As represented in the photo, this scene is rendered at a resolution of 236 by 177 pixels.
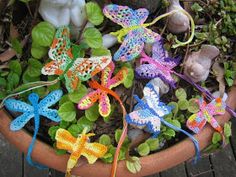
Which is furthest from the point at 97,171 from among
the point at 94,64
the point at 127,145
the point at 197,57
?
the point at 197,57

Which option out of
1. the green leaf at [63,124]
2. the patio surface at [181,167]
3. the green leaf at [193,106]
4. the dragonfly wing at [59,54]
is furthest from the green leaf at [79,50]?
the patio surface at [181,167]

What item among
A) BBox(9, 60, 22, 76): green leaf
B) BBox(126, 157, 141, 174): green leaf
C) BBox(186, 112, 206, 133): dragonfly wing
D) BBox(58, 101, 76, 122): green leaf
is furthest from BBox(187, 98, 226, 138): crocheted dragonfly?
BBox(9, 60, 22, 76): green leaf

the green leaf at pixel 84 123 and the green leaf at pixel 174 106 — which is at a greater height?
the green leaf at pixel 84 123

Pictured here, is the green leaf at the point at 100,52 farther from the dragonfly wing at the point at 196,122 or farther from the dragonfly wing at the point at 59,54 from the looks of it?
the dragonfly wing at the point at 196,122

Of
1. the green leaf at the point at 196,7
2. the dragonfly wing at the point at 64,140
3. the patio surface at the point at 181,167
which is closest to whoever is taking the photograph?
the dragonfly wing at the point at 64,140

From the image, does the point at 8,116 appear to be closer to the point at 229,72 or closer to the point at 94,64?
the point at 94,64

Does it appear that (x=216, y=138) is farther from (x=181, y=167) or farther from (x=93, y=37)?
(x=181, y=167)

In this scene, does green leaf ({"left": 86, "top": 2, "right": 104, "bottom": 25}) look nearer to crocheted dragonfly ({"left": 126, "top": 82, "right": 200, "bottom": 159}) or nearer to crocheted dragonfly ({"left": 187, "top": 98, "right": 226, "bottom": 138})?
crocheted dragonfly ({"left": 126, "top": 82, "right": 200, "bottom": 159})
